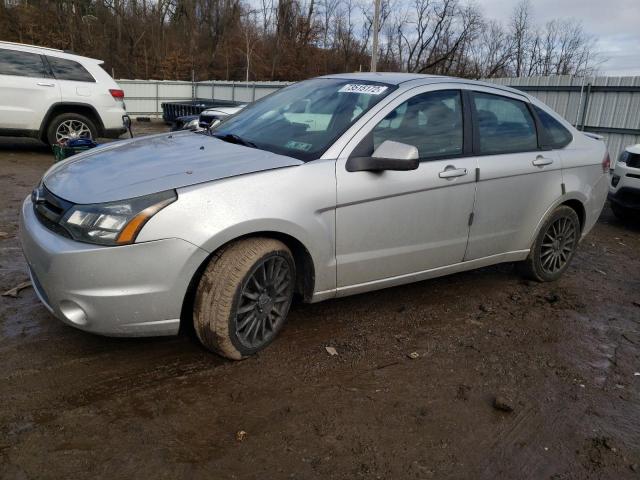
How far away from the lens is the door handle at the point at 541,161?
4336 mm

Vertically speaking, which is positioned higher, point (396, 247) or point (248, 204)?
point (248, 204)

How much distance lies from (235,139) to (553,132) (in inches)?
107

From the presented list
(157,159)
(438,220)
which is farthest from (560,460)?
(157,159)

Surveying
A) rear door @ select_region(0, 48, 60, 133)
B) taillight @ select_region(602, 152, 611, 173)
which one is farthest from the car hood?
rear door @ select_region(0, 48, 60, 133)

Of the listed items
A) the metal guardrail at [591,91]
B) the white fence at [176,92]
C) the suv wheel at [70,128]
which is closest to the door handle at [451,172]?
the metal guardrail at [591,91]

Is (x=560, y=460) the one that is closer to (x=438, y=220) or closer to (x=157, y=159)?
(x=438, y=220)

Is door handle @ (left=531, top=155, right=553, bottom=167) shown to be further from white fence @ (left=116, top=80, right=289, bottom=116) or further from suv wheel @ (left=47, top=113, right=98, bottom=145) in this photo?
white fence @ (left=116, top=80, right=289, bottom=116)

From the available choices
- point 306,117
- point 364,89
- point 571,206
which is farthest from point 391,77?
point 571,206

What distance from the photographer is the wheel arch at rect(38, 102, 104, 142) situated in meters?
9.42

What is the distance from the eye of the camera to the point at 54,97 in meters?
9.33

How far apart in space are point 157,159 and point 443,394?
6.91 ft

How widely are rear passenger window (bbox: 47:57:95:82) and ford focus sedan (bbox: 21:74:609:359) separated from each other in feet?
21.9

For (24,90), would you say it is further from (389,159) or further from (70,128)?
(389,159)

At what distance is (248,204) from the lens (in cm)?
290
